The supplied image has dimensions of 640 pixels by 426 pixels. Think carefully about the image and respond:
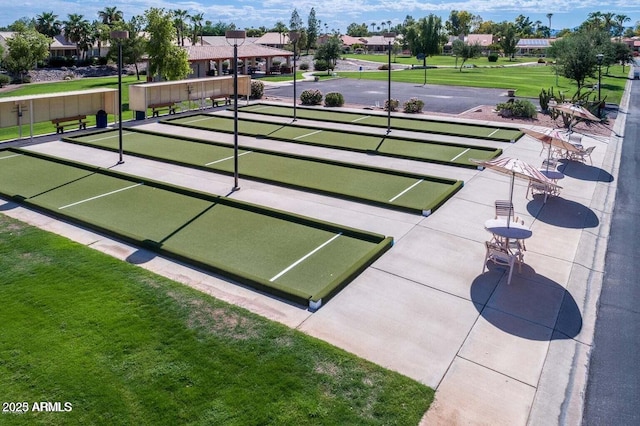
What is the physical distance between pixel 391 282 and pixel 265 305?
8.66 ft

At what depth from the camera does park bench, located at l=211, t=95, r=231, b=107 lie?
33.8m

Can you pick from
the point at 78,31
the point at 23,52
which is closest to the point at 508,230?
the point at 23,52

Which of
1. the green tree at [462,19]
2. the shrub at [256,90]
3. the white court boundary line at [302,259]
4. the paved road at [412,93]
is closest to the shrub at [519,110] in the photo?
the paved road at [412,93]

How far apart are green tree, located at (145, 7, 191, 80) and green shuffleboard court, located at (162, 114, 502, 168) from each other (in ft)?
30.5

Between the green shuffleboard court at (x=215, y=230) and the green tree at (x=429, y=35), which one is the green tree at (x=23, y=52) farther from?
the green tree at (x=429, y=35)

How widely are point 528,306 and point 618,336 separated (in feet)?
4.98

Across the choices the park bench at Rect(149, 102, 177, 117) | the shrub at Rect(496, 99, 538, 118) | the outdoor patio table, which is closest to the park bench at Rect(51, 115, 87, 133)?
the park bench at Rect(149, 102, 177, 117)

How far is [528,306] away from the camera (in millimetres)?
9594

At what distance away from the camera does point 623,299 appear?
400 inches

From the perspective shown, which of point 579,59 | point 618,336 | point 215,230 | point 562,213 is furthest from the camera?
point 579,59

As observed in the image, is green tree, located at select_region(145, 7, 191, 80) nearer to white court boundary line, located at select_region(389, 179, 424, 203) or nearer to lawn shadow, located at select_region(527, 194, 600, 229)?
white court boundary line, located at select_region(389, 179, 424, 203)

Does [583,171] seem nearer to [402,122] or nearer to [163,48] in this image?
[402,122]

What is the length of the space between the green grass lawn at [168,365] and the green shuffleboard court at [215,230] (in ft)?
4.70

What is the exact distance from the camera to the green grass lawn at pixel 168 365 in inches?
260
